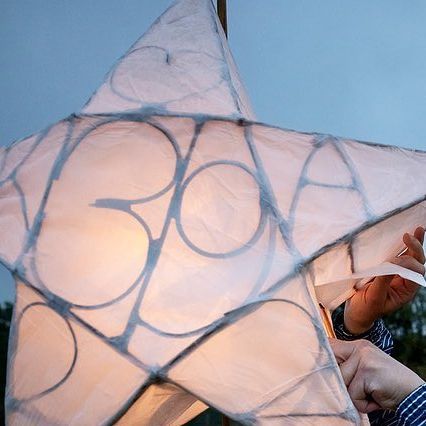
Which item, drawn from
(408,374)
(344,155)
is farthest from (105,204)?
(408,374)

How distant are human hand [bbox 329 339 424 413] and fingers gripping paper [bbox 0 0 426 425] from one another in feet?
0.21

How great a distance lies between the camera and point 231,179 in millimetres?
650

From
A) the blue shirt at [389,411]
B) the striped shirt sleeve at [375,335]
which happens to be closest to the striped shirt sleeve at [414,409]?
the blue shirt at [389,411]

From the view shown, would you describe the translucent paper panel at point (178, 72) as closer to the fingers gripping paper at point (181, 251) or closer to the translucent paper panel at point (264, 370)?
the fingers gripping paper at point (181, 251)

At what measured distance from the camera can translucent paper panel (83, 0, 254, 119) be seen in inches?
27.9

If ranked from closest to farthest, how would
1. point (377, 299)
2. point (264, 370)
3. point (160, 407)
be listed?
point (264, 370) < point (160, 407) < point (377, 299)

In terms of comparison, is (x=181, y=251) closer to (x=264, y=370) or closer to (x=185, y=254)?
(x=185, y=254)

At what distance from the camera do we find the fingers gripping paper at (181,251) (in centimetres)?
59

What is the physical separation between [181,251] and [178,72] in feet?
0.92

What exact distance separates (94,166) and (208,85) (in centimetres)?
19

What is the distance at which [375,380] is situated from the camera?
65 centimetres

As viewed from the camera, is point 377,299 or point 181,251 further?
point 377,299

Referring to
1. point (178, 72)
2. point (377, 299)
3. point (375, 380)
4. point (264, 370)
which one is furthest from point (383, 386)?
point (178, 72)

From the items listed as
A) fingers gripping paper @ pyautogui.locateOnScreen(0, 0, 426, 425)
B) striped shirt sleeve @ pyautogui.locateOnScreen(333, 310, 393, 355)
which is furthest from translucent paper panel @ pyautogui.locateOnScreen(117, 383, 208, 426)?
striped shirt sleeve @ pyautogui.locateOnScreen(333, 310, 393, 355)
